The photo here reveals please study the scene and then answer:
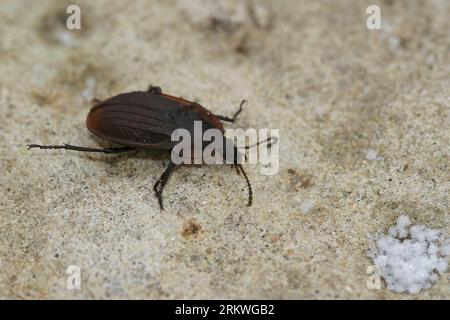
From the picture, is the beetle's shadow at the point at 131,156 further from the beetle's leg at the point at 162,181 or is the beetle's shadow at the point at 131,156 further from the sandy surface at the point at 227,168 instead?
the beetle's leg at the point at 162,181

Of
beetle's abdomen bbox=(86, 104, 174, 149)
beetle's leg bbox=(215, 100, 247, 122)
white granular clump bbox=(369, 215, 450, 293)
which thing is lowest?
white granular clump bbox=(369, 215, 450, 293)

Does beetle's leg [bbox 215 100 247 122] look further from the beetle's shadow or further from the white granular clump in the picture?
the white granular clump

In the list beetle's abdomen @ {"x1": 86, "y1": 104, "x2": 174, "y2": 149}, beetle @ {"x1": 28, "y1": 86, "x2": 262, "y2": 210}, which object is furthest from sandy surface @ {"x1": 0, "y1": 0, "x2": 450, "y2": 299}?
beetle's abdomen @ {"x1": 86, "y1": 104, "x2": 174, "y2": 149}

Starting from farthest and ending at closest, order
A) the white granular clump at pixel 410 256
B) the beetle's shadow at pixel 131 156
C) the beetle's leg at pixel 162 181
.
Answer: the beetle's shadow at pixel 131 156, the beetle's leg at pixel 162 181, the white granular clump at pixel 410 256

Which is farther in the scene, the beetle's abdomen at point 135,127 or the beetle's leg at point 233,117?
the beetle's leg at point 233,117

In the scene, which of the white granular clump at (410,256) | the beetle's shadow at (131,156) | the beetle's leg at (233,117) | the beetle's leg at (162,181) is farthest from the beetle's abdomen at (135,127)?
the white granular clump at (410,256)
